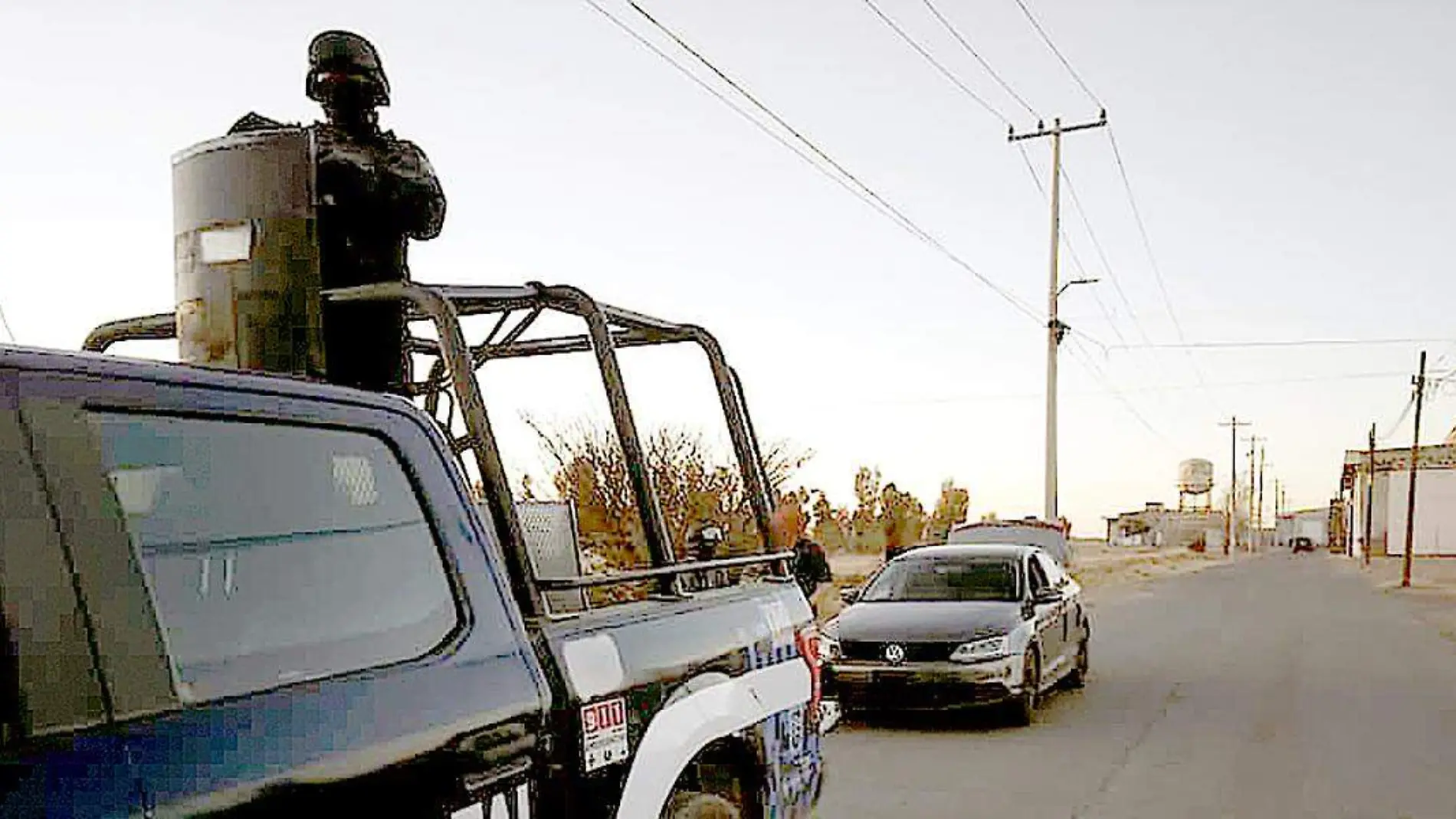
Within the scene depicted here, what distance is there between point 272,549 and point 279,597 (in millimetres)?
105

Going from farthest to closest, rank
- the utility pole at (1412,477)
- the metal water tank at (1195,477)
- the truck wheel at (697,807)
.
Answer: the metal water tank at (1195,477)
the utility pole at (1412,477)
the truck wheel at (697,807)

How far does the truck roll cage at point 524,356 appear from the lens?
3.46 m

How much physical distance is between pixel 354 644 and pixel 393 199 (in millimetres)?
1869

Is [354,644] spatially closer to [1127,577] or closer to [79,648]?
[79,648]

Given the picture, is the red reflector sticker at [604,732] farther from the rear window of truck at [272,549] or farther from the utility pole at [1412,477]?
the utility pole at [1412,477]

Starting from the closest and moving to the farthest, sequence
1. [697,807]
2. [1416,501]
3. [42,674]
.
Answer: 1. [42,674]
2. [697,807]
3. [1416,501]

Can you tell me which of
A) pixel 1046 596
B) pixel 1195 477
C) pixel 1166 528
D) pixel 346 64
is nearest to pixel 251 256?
pixel 346 64

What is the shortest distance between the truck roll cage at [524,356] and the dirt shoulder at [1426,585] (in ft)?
67.7

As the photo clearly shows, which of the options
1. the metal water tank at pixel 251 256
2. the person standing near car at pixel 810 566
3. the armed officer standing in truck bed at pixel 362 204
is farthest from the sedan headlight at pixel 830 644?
the metal water tank at pixel 251 256

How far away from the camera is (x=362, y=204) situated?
166 inches

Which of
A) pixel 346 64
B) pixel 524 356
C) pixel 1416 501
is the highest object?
pixel 346 64

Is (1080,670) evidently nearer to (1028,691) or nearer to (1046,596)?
(1046,596)

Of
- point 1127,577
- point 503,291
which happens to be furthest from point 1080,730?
point 1127,577

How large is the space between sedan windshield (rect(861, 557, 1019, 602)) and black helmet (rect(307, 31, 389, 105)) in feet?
29.1
